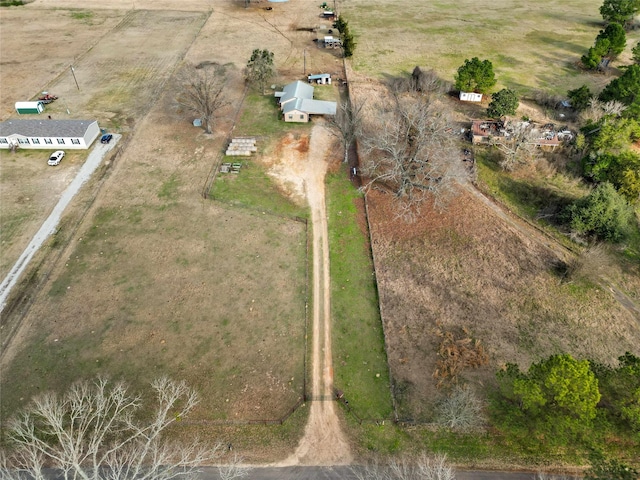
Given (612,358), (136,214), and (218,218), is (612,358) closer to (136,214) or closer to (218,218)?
(218,218)

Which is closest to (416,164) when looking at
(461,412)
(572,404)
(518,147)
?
(518,147)

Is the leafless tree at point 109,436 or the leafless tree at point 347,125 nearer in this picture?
the leafless tree at point 109,436

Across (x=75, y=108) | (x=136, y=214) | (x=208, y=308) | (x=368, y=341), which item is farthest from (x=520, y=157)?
(x=75, y=108)

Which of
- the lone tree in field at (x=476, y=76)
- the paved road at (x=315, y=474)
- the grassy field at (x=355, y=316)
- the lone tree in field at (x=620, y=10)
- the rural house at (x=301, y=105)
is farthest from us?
the lone tree in field at (x=620, y=10)

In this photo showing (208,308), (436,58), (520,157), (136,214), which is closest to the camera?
(208,308)

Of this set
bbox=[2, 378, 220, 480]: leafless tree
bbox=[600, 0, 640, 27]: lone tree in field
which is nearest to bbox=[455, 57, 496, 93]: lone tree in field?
bbox=[600, 0, 640, 27]: lone tree in field

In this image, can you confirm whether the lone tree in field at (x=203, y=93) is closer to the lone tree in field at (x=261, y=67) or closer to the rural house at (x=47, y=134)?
the lone tree in field at (x=261, y=67)

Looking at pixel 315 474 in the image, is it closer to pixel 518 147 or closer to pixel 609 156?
pixel 518 147

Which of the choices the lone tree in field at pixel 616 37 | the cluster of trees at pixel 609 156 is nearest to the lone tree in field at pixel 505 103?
the cluster of trees at pixel 609 156
